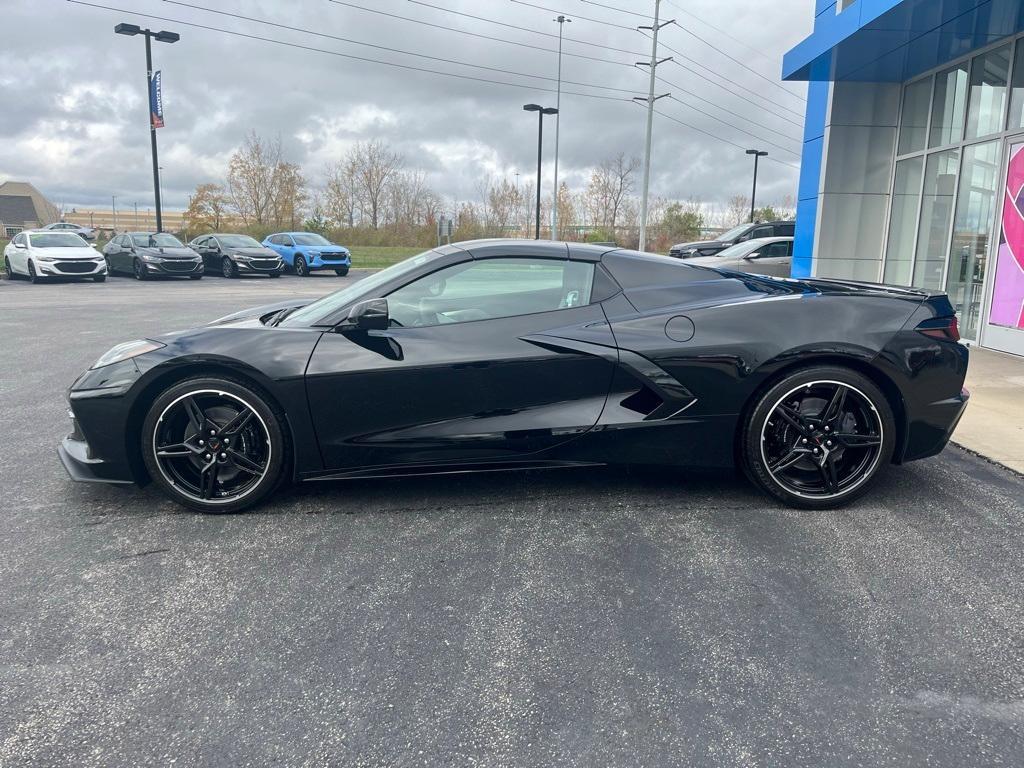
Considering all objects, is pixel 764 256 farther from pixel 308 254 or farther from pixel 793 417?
pixel 308 254


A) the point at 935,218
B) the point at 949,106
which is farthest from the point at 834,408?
the point at 949,106

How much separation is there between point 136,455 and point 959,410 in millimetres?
4227

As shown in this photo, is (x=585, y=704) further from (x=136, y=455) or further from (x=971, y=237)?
(x=971, y=237)

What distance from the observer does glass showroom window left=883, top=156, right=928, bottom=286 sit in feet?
36.7

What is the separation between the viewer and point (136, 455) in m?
3.73

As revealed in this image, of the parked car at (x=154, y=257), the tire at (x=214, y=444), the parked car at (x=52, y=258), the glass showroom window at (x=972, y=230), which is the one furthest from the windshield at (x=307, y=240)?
the tire at (x=214, y=444)

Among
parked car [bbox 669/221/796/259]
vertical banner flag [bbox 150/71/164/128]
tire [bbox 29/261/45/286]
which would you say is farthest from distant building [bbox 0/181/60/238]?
parked car [bbox 669/221/796/259]

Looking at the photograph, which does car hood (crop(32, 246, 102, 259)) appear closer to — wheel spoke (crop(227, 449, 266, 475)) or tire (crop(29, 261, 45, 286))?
tire (crop(29, 261, 45, 286))

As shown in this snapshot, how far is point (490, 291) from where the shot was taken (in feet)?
13.1

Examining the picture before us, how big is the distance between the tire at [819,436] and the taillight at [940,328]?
402 mm

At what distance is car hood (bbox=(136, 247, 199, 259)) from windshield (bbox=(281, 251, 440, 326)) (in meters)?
21.6

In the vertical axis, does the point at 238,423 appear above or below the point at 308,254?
below

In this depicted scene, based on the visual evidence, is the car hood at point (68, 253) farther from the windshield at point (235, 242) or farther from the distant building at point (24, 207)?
the distant building at point (24, 207)

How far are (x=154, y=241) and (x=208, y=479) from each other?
23729mm
